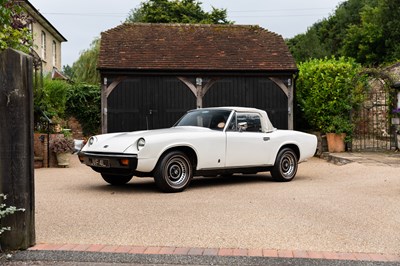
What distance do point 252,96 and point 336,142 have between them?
3912mm

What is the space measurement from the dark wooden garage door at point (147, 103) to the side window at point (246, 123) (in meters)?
8.16

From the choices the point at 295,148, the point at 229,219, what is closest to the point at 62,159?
the point at 295,148

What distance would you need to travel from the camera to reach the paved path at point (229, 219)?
13.6 feet

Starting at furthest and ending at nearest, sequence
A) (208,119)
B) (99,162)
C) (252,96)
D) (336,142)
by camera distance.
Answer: (252,96) → (336,142) → (208,119) → (99,162)

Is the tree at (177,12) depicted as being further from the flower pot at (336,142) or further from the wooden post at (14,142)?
the wooden post at (14,142)

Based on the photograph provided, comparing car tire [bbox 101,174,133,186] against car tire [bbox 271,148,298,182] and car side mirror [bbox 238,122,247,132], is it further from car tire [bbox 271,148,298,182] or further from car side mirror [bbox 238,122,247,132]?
car tire [bbox 271,148,298,182]

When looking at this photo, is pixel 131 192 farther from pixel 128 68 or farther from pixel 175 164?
pixel 128 68

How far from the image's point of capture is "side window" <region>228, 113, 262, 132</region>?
871 cm

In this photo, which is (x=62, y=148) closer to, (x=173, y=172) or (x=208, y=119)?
(x=208, y=119)

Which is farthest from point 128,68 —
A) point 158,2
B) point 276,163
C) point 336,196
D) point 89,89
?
point 158,2

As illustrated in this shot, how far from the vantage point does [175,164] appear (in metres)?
7.68

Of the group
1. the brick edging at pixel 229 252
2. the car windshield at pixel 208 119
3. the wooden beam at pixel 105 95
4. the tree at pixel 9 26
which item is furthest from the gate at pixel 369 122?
the brick edging at pixel 229 252

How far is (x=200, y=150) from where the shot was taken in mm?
7941

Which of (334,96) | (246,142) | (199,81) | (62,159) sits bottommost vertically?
(62,159)
